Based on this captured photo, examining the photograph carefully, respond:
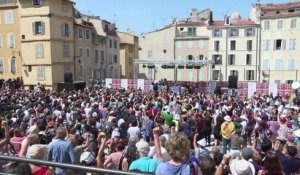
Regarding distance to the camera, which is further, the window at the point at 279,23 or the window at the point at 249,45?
the window at the point at 249,45

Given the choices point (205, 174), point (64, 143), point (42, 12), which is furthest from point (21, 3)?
point (205, 174)

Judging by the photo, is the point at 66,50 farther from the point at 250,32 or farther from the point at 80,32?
the point at 250,32

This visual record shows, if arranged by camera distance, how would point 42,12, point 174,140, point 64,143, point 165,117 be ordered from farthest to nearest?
1. point 42,12
2. point 165,117
3. point 64,143
4. point 174,140

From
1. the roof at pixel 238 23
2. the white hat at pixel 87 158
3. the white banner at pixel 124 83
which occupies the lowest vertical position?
the white hat at pixel 87 158

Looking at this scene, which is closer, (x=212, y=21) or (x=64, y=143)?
(x=64, y=143)

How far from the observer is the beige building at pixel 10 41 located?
141ft

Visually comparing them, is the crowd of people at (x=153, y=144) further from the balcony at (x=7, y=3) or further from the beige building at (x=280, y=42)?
the beige building at (x=280, y=42)

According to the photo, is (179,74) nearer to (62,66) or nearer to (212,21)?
(212,21)

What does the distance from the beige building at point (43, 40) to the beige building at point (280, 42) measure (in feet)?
101

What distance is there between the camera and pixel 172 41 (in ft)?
192

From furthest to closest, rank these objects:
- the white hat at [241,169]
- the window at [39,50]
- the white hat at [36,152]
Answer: the window at [39,50] → the white hat at [36,152] → the white hat at [241,169]

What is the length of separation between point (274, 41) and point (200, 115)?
138 ft

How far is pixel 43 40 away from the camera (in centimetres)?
4066

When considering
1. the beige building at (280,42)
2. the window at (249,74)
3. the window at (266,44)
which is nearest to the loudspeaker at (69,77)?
Result: the window at (249,74)
